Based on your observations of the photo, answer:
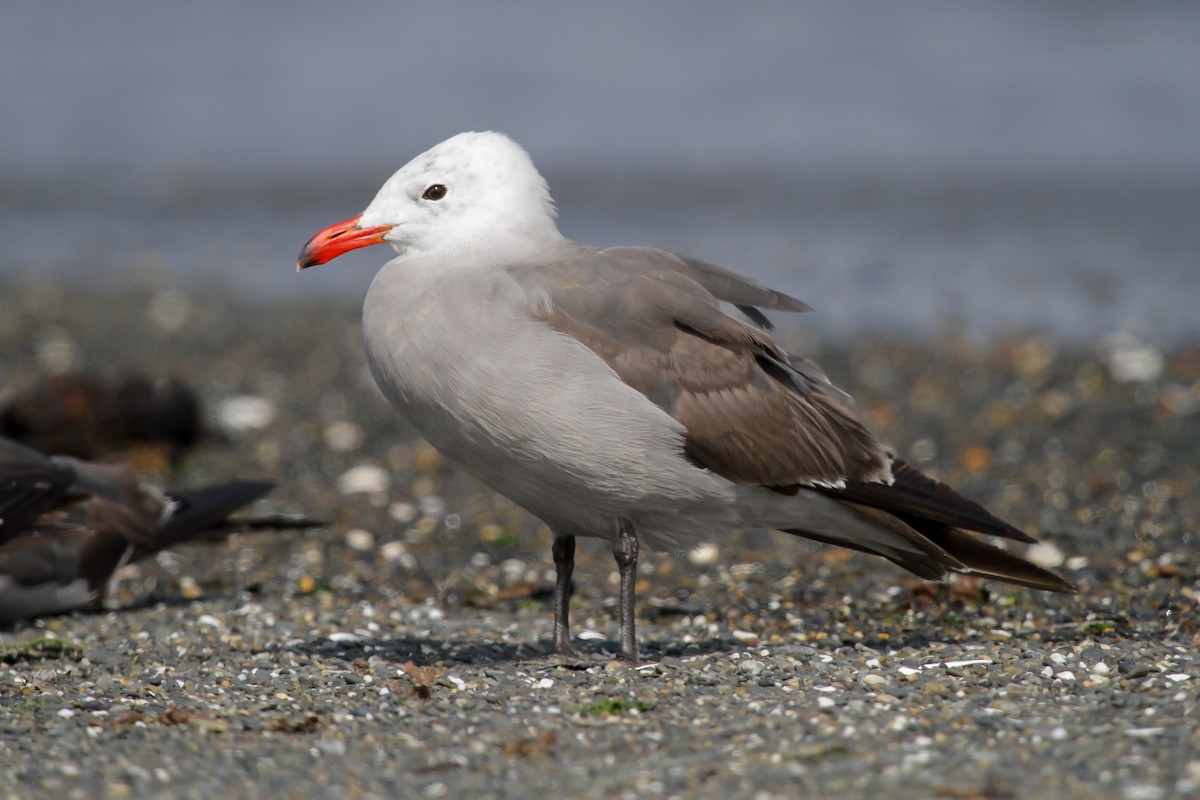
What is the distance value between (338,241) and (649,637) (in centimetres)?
196

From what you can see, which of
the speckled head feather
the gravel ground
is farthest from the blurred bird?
the speckled head feather

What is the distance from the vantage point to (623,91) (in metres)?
21.4

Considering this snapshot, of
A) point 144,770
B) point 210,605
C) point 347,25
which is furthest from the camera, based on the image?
point 347,25

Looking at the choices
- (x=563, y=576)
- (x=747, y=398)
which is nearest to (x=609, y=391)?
(x=747, y=398)

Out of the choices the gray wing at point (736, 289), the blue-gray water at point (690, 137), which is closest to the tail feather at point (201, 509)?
the gray wing at point (736, 289)

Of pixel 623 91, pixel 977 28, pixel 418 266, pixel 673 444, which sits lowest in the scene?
pixel 673 444

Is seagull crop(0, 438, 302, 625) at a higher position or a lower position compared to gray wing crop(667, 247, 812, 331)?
lower

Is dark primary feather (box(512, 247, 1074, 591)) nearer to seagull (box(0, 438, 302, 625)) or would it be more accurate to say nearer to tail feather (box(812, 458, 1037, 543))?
tail feather (box(812, 458, 1037, 543))

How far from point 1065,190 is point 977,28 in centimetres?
801

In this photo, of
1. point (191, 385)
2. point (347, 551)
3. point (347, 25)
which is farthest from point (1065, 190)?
point (347, 25)

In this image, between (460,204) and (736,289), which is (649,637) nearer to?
(736,289)

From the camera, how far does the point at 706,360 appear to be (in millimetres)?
5004

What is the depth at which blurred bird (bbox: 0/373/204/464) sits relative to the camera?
847cm

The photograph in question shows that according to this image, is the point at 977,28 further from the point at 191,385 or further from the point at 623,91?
the point at 191,385
